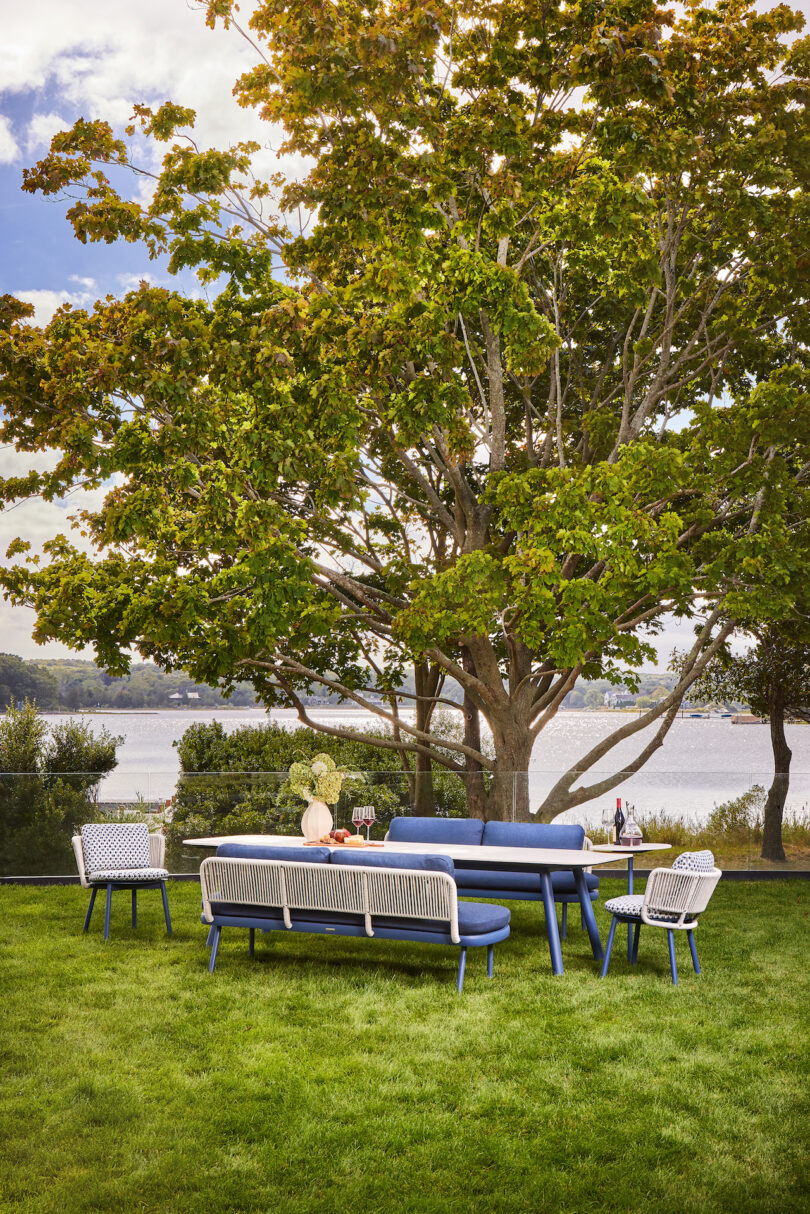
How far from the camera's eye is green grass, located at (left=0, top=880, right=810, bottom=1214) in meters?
3.48

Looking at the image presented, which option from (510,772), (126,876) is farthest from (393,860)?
(510,772)

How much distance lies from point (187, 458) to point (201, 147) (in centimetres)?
320

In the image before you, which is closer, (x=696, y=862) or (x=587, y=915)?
(x=696, y=862)

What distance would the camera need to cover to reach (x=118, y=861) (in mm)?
8625

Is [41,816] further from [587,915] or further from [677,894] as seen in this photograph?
[677,894]

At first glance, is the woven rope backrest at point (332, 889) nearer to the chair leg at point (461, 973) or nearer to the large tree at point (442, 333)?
the chair leg at point (461, 973)

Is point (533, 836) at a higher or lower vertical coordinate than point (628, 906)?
higher

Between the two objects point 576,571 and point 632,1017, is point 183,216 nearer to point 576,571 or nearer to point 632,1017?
point 576,571

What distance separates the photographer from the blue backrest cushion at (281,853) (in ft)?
21.3

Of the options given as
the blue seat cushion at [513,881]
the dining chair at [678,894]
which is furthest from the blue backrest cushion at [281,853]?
the dining chair at [678,894]

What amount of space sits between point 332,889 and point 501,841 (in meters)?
2.62

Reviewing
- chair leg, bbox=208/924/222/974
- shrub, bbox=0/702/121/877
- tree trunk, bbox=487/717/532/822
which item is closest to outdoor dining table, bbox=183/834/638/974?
chair leg, bbox=208/924/222/974

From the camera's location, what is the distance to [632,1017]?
220 inches

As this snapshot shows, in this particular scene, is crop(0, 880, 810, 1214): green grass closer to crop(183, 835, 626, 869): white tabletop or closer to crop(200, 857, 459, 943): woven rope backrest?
crop(200, 857, 459, 943): woven rope backrest
